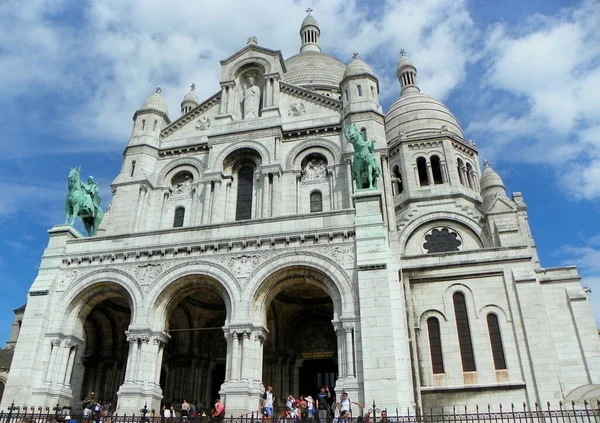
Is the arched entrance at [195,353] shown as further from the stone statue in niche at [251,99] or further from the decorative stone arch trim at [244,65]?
the decorative stone arch trim at [244,65]

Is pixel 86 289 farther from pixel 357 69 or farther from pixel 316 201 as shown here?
pixel 357 69

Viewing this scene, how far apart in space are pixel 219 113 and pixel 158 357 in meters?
15.8

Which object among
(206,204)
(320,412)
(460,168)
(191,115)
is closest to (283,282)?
(320,412)

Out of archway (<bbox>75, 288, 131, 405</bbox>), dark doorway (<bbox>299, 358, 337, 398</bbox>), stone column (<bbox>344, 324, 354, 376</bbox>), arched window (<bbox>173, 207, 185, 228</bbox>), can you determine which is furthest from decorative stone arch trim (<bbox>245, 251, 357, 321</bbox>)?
arched window (<bbox>173, 207, 185, 228</bbox>)

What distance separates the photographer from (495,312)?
79.3 feet

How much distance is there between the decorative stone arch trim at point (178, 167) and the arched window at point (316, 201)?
6.54 metres

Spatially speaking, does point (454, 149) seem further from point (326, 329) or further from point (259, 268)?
point (259, 268)

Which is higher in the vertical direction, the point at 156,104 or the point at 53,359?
the point at 156,104

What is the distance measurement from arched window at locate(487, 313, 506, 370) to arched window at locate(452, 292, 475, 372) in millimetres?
957

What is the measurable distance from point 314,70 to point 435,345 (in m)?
29.0

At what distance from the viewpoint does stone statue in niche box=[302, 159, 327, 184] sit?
27188 mm

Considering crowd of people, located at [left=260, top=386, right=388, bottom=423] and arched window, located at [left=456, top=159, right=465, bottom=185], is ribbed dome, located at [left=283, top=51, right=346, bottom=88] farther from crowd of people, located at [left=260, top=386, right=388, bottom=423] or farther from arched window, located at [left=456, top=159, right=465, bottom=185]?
crowd of people, located at [left=260, top=386, right=388, bottom=423]

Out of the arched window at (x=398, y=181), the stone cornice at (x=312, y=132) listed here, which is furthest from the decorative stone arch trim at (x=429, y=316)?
the arched window at (x=398, y=181)

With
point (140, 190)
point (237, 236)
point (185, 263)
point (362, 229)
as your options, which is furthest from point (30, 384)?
point (362, 229)
